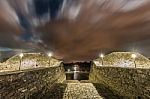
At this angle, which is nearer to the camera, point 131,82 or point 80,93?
point 131,82

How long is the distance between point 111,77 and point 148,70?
26.6 feet

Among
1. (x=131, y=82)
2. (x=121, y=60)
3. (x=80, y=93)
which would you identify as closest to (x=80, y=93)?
(x=80, y=93)

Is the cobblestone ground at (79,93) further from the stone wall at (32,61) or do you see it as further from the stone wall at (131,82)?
the stone wall at (32,61)

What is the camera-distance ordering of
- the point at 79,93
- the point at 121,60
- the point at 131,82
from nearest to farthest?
the point at 131,82, the point at 79,93, the point at 121,60

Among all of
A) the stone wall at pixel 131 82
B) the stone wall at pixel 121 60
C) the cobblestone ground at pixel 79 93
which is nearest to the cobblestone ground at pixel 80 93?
Answer: the cobblestone ground at pixel 79 93

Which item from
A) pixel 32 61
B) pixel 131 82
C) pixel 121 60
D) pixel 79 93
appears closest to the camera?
pixel 131 82

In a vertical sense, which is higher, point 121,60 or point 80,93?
point 121,60

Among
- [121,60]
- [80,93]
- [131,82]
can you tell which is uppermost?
[121,60]

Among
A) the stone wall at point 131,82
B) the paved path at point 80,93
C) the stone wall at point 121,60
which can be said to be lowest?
the paved path at point 80,93

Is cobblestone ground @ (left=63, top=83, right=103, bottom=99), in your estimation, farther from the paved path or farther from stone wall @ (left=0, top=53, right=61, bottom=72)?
stone wall @ (left=0, top=53, right=61, bottom=72)

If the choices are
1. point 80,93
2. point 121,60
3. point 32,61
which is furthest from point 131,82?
point 32,61

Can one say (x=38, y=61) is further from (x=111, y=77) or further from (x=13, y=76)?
(x=13, y=76)

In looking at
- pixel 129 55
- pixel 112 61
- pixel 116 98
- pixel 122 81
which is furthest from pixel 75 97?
pixel 129 55

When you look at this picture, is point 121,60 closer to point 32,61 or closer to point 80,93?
point 32,61
